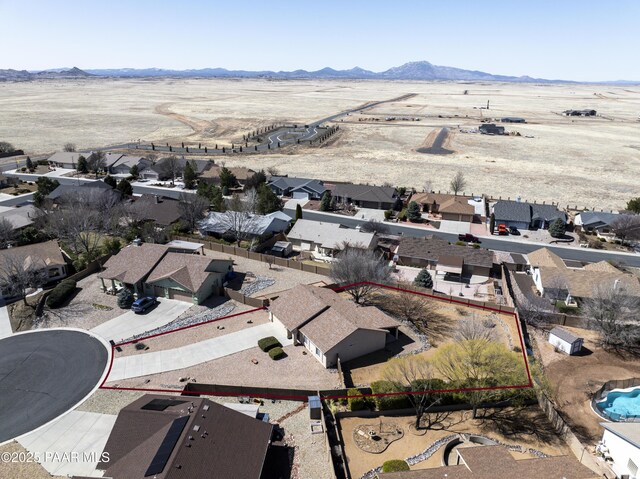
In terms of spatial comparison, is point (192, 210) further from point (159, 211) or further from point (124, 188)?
point (124, 188)

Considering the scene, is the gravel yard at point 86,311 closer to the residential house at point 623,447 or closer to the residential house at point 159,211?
the residential house at point 159,211

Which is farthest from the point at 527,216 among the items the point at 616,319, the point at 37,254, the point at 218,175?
the point at 37,254

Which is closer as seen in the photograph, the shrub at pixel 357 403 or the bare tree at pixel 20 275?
the shrub at pixel 357 403

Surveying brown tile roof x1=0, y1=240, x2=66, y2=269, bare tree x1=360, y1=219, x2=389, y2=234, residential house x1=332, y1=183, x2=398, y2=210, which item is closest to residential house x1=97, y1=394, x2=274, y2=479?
brown tile roof x1=0, y1=240, x2=66, y2=269

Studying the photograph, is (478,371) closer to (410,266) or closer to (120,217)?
(410,266)

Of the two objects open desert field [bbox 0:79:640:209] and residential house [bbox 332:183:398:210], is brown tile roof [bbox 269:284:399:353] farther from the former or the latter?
open desert field [bbox 0:79:640:209]

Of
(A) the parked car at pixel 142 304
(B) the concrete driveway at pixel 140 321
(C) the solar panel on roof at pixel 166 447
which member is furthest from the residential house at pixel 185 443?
(A) the parked car at pixel 142 304
